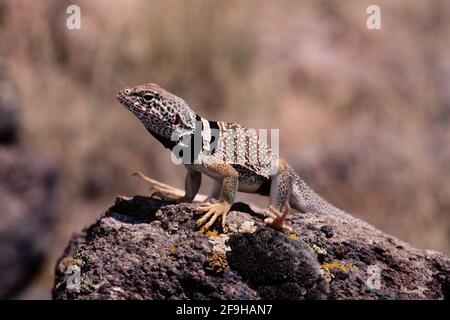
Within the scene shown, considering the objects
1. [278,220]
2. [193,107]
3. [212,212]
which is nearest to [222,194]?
[212,212]

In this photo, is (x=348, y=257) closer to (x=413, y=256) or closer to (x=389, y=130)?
(x=413, y=256)

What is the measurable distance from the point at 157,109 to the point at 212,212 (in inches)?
30.1

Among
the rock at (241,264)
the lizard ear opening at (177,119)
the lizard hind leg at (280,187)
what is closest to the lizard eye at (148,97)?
the lizard ear opening at (177,119)

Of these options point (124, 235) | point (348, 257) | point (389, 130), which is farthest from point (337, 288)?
point (389, 130)

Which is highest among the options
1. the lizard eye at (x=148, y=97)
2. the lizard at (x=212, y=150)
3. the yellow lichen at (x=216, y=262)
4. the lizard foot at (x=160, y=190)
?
the lizard eye at (x=148, y=97)

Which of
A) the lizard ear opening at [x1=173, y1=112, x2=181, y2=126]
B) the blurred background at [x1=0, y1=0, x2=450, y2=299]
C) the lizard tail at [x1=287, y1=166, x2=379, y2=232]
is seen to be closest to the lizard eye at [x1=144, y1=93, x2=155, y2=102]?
the lizard ear opening at [x1=173, y1=112, x2=181, y2=126]

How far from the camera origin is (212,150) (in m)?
3.98

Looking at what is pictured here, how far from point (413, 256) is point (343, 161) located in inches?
226

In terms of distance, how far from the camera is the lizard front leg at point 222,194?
11.5 feet

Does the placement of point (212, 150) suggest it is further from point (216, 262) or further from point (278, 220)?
point (216, 262)

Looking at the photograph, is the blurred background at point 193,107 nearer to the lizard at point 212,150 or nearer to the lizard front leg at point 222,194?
the lizard at point 212,150

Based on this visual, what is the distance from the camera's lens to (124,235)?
3506 millimetres

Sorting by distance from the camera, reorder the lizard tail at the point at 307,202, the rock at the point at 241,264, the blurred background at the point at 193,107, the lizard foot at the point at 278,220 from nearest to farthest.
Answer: the rock at the point at 241,264
the lizard foot at the point at 278,220
the lizard tail at the point at 307,202
the blurred background at the point at 193,107

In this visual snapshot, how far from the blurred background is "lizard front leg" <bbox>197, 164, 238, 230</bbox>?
15.5 feet
